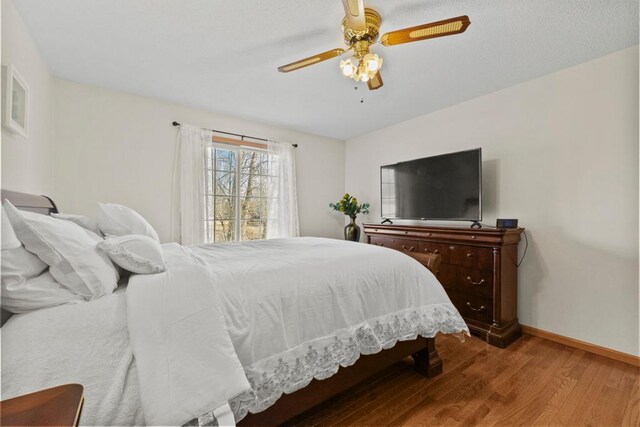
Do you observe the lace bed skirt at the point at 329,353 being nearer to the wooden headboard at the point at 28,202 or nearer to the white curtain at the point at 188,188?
the wooden headboard at the point at 28,202

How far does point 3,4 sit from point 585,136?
4.24 metres

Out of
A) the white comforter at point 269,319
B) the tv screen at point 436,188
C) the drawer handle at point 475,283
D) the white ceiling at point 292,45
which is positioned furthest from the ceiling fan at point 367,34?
the drawer handle at point 475,283

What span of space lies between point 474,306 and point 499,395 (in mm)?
982

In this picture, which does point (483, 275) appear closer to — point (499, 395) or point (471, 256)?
point (471, 256)

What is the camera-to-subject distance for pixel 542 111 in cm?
249

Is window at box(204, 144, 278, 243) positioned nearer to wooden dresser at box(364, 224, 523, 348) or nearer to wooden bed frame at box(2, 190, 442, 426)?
wooden bed frame at box(2, 190, 442, 426)

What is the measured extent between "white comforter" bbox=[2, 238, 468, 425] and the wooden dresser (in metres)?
0.85

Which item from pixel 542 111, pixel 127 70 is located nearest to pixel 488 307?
pixel 542 111

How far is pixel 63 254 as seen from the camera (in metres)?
0.92

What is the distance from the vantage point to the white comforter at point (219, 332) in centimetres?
75

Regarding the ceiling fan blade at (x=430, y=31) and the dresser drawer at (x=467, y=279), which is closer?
the ceiling fan blade at (x=430, y=31)

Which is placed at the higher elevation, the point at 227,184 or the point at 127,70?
the point at 127,70

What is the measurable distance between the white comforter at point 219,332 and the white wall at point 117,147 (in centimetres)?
197

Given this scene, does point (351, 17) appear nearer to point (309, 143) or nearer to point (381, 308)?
point (381, 308)
